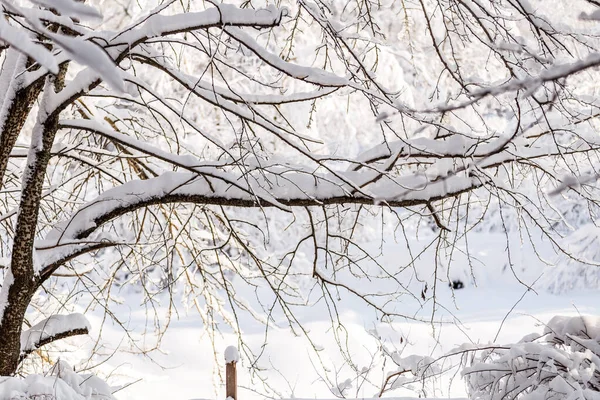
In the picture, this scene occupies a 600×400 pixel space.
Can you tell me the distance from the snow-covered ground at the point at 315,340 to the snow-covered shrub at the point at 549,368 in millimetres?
2042

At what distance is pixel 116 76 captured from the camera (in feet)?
2.45

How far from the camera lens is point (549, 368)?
2.99 m

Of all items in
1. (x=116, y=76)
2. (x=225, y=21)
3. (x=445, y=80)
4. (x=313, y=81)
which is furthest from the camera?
(x=445, y=80)

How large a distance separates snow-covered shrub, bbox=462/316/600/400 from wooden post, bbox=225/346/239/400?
1.95 meters

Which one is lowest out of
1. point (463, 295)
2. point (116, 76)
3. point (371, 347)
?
point (116, 76)

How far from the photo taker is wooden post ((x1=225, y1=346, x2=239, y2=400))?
4738mm

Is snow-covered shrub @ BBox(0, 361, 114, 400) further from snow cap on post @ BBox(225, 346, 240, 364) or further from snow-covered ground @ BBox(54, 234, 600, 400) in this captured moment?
snow-covered ground @ BBox(54, 234, 600, 400)

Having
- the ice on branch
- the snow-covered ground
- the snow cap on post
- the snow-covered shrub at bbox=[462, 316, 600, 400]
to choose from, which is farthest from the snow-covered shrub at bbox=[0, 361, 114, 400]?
the snow-covered ground

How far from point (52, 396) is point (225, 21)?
1579 mm

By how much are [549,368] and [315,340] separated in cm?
602

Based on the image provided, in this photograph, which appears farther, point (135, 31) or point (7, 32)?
point (135, 31)

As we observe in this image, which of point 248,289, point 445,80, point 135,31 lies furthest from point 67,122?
point 248,289

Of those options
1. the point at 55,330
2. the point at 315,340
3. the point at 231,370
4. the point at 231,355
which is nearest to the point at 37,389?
the point at 55,330

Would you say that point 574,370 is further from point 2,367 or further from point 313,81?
point 2,367
